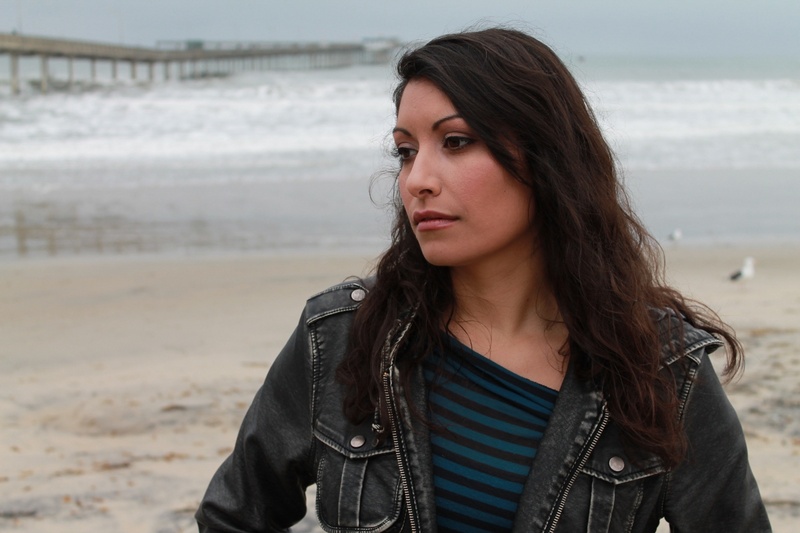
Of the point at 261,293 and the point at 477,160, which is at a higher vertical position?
the point at 477,160

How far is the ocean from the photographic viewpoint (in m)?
10.1

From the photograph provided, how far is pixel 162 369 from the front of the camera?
5.82 metres

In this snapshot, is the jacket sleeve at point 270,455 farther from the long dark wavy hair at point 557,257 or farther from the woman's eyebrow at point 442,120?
the woman's eyebrow at point 442,120

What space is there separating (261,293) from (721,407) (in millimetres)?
6294

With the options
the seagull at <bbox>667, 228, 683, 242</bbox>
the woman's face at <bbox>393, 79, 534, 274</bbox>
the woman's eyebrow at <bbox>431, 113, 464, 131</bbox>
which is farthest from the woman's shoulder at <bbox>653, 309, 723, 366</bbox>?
the seagull at <bbox>667, 228, 683, 242</bbox>

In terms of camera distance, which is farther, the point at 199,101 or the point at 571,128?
the point at 199,101

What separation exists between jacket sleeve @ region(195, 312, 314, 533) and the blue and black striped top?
246 millimetres

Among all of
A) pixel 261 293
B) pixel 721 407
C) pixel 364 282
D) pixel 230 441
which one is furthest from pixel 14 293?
pixel 721 407

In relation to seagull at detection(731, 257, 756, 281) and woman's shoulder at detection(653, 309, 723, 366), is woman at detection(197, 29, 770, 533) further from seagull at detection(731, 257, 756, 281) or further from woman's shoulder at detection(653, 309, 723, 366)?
seagull at detection(731, 257, 756, 281)

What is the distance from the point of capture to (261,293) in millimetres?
7762

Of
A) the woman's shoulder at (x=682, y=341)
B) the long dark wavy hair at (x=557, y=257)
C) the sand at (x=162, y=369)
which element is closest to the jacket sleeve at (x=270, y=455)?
the long dark wavy hair at (x=557, y=257)

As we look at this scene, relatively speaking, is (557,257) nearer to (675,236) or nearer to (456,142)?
(456,142)

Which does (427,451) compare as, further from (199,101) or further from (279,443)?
(199,101)

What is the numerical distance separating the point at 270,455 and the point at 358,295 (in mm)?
357
